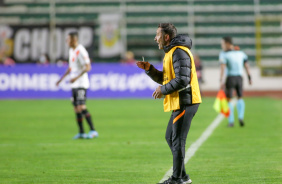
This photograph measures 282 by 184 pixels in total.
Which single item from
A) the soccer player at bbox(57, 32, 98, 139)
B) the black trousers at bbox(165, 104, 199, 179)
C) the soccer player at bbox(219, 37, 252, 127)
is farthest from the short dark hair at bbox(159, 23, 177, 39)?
the soccer player at bbox(219, 37, 252, 127)

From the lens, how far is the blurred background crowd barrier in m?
34.3

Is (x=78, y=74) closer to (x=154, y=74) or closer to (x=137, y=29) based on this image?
(x=154, y=74)

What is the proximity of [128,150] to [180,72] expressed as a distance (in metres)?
4.48

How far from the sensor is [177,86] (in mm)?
7594

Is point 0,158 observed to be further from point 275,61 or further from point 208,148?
point 275,61

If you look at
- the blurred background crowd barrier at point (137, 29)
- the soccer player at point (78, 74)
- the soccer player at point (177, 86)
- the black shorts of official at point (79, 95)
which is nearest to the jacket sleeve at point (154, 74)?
the soccer player at point (177, 86)

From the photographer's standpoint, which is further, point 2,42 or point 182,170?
point 2,42

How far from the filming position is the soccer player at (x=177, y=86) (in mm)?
7598

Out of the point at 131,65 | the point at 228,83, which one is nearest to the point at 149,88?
the point at 131,65

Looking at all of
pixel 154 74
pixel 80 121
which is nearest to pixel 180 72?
pixel 154 74

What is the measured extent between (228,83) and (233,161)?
269 inches

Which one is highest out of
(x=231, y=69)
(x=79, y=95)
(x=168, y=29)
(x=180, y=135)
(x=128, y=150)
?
(x=231, y=69)

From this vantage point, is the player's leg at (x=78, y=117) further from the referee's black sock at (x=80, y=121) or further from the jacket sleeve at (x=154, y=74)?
the jacket sleeve at (x=154, y=74)

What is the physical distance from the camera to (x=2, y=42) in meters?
34.4
